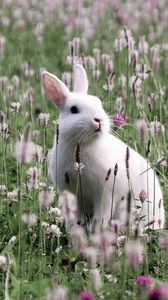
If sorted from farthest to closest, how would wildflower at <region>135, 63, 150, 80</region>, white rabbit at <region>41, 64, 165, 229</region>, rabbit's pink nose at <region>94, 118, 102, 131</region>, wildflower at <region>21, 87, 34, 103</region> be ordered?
wildflower at <region>21, 87, 34, 103</region>, wildflower at <region>135, 63, 150, 80</region>, white rabbit at <region>41, 64, 165, 229</region>, rabbit's pink nose at <region>94, 118, 102, 131</region>

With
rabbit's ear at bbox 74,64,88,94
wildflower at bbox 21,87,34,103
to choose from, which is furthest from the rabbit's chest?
wildflower at bbox 21,87,34,103

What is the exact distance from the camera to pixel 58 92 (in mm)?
5840

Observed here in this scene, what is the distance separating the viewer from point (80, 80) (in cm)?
604

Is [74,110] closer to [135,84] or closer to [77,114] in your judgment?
[77,114]

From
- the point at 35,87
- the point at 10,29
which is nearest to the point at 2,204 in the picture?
the point at 35,87

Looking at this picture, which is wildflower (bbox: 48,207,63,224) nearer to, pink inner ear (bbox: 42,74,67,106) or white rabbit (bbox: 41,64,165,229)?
white rabbit (bbox: 41,64,165,229)

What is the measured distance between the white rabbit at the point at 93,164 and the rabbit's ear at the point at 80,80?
0.24 m

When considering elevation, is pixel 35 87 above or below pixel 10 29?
below

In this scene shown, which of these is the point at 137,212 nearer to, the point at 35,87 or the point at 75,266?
the point at 75,266

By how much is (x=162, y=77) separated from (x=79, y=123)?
515 cm

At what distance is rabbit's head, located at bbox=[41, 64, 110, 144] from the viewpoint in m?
5.39

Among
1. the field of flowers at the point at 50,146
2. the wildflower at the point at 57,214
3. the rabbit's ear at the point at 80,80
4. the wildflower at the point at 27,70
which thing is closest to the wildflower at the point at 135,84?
the field of flowers at the point at 50,146

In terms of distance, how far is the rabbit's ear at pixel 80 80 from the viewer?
6.02 meters

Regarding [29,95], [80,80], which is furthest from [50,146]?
[80,80]
